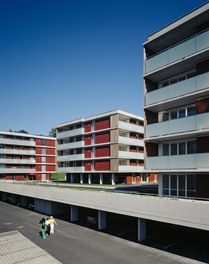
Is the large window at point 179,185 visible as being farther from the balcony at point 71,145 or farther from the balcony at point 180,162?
the balcony at point 71,145

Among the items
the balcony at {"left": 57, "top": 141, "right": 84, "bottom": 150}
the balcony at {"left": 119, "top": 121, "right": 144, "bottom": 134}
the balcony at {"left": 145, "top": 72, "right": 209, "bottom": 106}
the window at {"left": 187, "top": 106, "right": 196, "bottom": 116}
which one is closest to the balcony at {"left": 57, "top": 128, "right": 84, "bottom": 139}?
the balcony at {"left": 57, "top": 141, "right": 84, "bottom": 150}

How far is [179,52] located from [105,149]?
27794 millimetres

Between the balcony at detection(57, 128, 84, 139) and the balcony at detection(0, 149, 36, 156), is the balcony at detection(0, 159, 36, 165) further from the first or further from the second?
the balcony at detection(57, 128, 84, 139)

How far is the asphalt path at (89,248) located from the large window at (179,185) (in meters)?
4.65

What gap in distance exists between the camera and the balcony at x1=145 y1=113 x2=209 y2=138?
53.4 feet

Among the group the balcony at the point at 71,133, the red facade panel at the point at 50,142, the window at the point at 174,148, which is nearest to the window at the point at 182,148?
the window at the point at 174,148

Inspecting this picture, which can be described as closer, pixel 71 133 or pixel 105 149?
pixel 105 149

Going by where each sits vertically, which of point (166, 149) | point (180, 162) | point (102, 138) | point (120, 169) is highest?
point (102, 138)

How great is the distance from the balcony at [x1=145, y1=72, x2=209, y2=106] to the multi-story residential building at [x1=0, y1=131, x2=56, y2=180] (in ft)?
166

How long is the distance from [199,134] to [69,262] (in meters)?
12.5

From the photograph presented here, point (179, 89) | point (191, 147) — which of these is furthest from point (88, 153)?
point (179, 89)

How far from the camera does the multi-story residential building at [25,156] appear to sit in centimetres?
6091

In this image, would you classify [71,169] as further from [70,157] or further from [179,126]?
[179,126]

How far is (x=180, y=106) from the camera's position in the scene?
19781 millimetres
